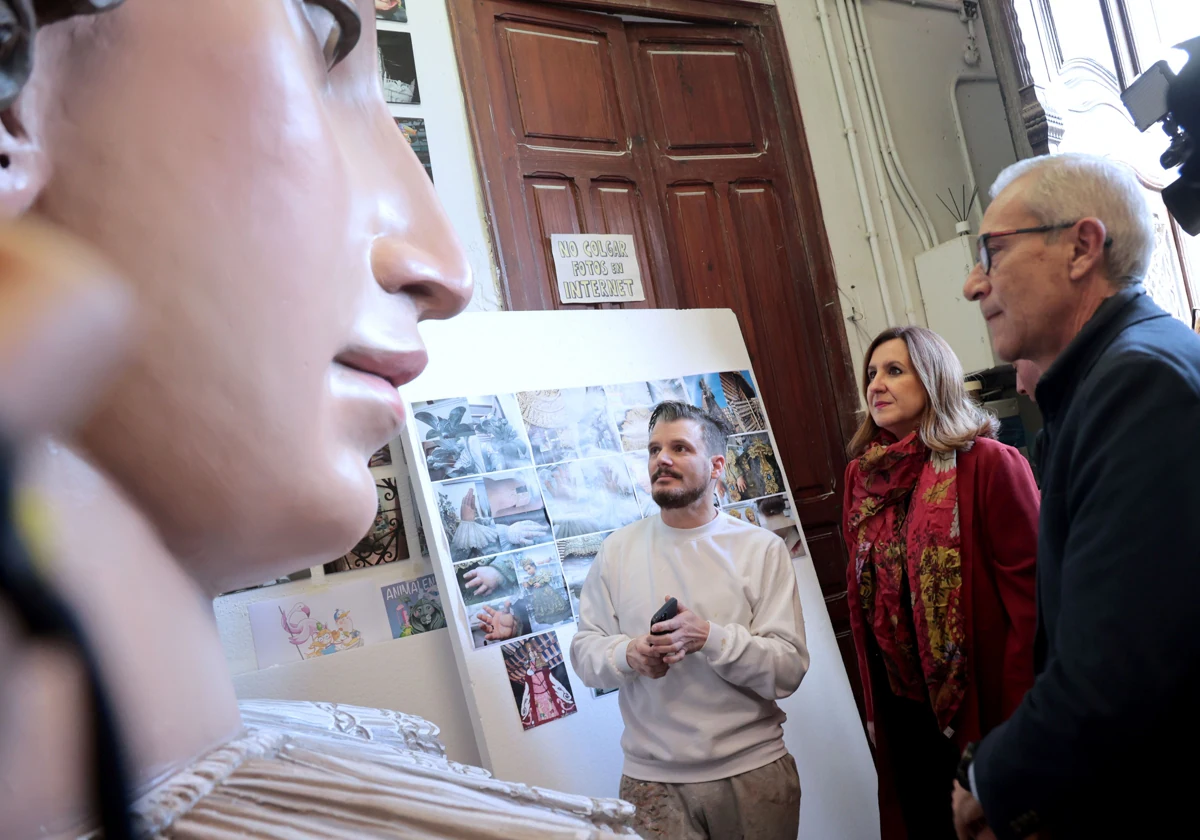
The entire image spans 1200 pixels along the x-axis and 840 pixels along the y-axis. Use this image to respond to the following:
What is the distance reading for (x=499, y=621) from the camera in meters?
2.10

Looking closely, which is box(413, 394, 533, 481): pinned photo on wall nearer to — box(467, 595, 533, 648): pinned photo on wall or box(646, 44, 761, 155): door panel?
box(467, 595, 533, 648): pinned photo on wall

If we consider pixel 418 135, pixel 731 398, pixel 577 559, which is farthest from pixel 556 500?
pixel 418 135

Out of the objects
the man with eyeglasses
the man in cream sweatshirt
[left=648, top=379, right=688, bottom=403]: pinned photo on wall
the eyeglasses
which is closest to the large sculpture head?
the man with eyeglasses

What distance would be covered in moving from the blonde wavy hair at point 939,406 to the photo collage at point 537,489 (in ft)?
1.99

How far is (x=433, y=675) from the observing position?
7.09 feet

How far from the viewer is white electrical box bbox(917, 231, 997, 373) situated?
3.23 m

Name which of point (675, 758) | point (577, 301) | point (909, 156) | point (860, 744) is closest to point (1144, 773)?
point (675, 758)

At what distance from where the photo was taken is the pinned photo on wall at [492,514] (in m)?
2.12

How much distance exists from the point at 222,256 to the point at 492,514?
1.85 meters

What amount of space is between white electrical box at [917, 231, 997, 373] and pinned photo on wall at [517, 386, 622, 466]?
1.60 m

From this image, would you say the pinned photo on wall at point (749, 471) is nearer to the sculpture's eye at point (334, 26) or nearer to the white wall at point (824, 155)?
the white wall at point (824, 155)

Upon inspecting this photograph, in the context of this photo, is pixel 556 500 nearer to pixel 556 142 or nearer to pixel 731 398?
pixel 731 398

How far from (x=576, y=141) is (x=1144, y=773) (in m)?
2.47

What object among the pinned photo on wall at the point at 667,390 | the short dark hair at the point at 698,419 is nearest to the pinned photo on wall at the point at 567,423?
the pinned photo on wall at the point at 667,390
